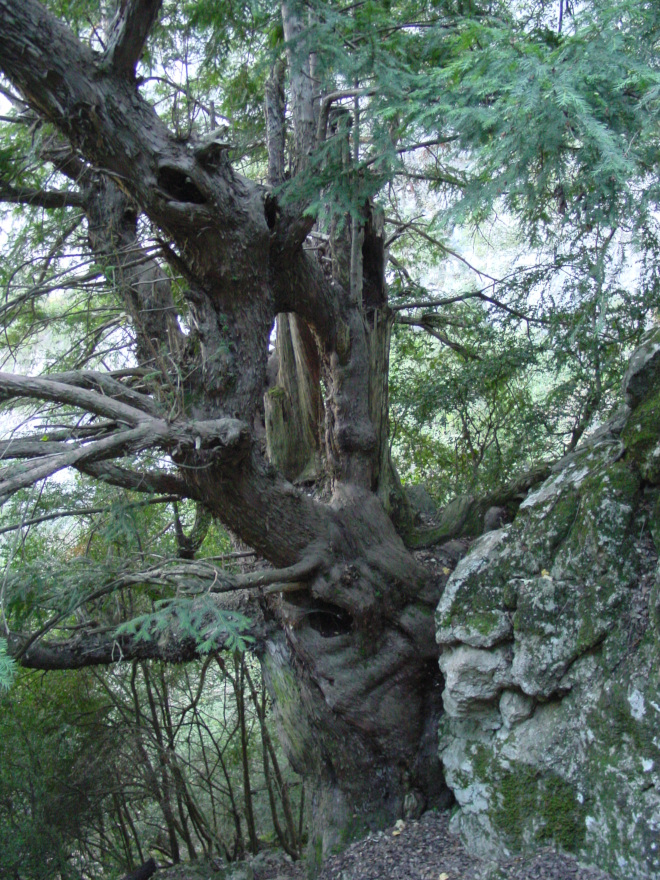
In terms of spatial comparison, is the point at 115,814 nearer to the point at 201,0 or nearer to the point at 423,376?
the point at 423,376

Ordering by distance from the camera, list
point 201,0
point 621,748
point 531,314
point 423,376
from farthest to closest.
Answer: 1. point 423,376
2. point 531,314
3. point 201,0
4. point 621,748

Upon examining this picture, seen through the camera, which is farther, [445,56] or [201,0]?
[201,0]

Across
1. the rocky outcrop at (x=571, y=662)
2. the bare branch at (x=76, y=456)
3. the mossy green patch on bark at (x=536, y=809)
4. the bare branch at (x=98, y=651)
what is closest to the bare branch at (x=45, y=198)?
the bare branch at (x=76, y=456)

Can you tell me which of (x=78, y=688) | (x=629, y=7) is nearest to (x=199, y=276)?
(x=629, y=7)

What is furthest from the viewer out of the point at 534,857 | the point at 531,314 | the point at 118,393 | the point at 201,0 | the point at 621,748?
the point at 531,314

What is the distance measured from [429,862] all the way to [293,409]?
11.1ft

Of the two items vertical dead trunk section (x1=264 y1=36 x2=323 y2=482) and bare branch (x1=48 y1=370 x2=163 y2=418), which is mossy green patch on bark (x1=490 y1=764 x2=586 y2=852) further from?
bare branch (x1=48 y1=370 x2=163 y2=418)

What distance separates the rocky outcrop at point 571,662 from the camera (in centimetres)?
317

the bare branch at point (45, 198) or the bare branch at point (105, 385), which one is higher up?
the bare branch at point (45, 198)

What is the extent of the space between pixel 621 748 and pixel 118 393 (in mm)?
3132

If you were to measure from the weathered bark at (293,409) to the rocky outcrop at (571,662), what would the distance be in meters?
0.56

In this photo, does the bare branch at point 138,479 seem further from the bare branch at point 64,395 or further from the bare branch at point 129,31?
the bare branch at point 129,31

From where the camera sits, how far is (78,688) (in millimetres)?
6414

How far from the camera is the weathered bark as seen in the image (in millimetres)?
3375
